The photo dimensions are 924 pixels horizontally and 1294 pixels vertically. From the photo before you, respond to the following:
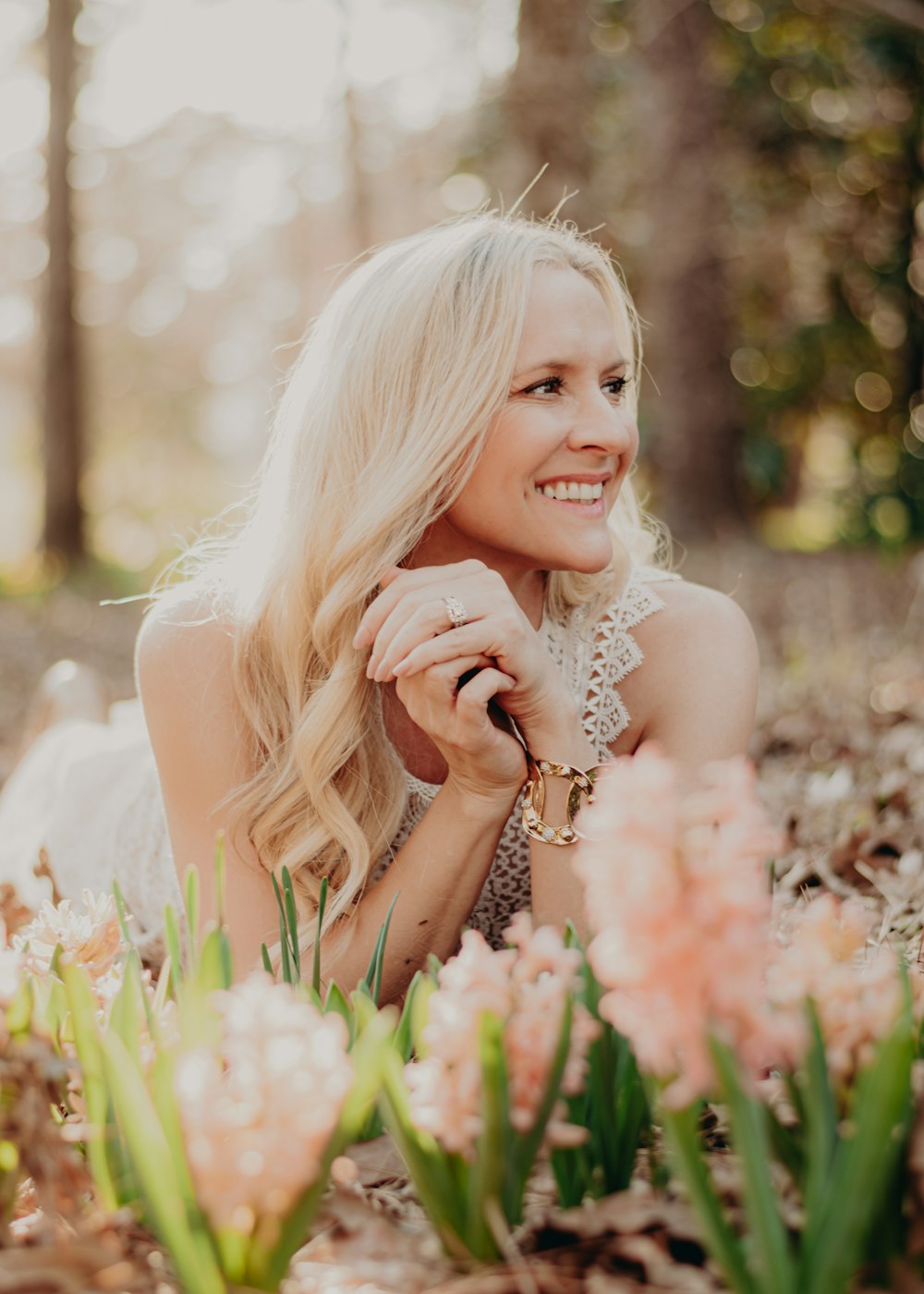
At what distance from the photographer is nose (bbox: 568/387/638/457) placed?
7.79 ft

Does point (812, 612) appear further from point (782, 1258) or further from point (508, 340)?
point (782, 1258)

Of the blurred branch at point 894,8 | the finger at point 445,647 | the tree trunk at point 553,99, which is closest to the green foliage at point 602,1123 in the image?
the finger at point 445,647

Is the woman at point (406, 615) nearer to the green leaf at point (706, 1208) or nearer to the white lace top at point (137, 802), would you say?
the white lace top at point (137, 802)

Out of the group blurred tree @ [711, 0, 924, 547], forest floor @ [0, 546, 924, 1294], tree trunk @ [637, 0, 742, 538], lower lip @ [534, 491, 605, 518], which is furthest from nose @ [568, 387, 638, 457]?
blurred tree @ [711, 0, 924, 547]

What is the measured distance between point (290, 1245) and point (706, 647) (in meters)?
1.86

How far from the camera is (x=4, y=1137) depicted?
1.13 metres

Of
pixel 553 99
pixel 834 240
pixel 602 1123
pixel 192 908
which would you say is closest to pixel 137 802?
pixel 192 908

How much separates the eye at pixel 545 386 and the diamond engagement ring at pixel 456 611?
562 mm

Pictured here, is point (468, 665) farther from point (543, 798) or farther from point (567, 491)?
point (567, 491)

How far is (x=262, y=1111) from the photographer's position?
0.91 metres

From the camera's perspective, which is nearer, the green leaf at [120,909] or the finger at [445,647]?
the green leaf at [120,909]

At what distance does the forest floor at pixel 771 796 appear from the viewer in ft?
3.50

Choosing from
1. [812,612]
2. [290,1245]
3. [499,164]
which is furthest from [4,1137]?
[499,164]

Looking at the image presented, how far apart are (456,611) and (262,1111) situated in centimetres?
121
